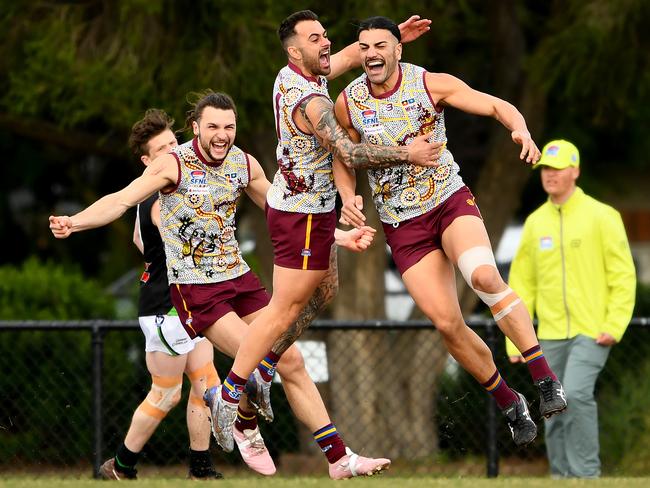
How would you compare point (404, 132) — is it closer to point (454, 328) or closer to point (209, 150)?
point (454, 328)

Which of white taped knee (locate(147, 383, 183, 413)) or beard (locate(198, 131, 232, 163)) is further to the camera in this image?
white taped knee (locate(147, 383, 183, 413))

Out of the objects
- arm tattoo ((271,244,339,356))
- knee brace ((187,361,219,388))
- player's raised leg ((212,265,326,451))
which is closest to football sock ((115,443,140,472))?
knee brace ((187,361,219,388))

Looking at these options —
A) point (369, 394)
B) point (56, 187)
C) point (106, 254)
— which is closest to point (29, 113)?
point (369, 394)

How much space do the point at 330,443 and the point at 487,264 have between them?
146 cm

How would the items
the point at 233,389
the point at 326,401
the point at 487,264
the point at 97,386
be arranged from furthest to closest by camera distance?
the point at 326,401 → the point at 97,386 → the point at 233,389 → the point at 487,264

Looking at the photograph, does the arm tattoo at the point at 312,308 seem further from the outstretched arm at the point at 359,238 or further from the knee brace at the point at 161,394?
the knee brace at the point at 161,394

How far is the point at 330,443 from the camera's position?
25.4 ft

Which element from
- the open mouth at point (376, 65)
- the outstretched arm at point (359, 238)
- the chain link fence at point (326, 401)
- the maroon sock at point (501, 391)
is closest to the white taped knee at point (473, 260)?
the outstretched arm at point (359, 238)

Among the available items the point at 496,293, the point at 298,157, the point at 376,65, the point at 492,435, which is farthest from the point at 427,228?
the point at 492,435

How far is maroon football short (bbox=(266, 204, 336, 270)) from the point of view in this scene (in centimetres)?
747

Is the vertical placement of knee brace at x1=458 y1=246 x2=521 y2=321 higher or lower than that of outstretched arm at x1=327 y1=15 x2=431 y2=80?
lower

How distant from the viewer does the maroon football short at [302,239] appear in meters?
7.47

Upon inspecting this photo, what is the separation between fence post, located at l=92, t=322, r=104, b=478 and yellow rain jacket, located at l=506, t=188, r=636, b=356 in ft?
9.56

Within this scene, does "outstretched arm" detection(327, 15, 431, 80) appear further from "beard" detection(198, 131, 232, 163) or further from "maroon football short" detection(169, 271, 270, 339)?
"maroon football short" detection(169, 271, 270, 339)
